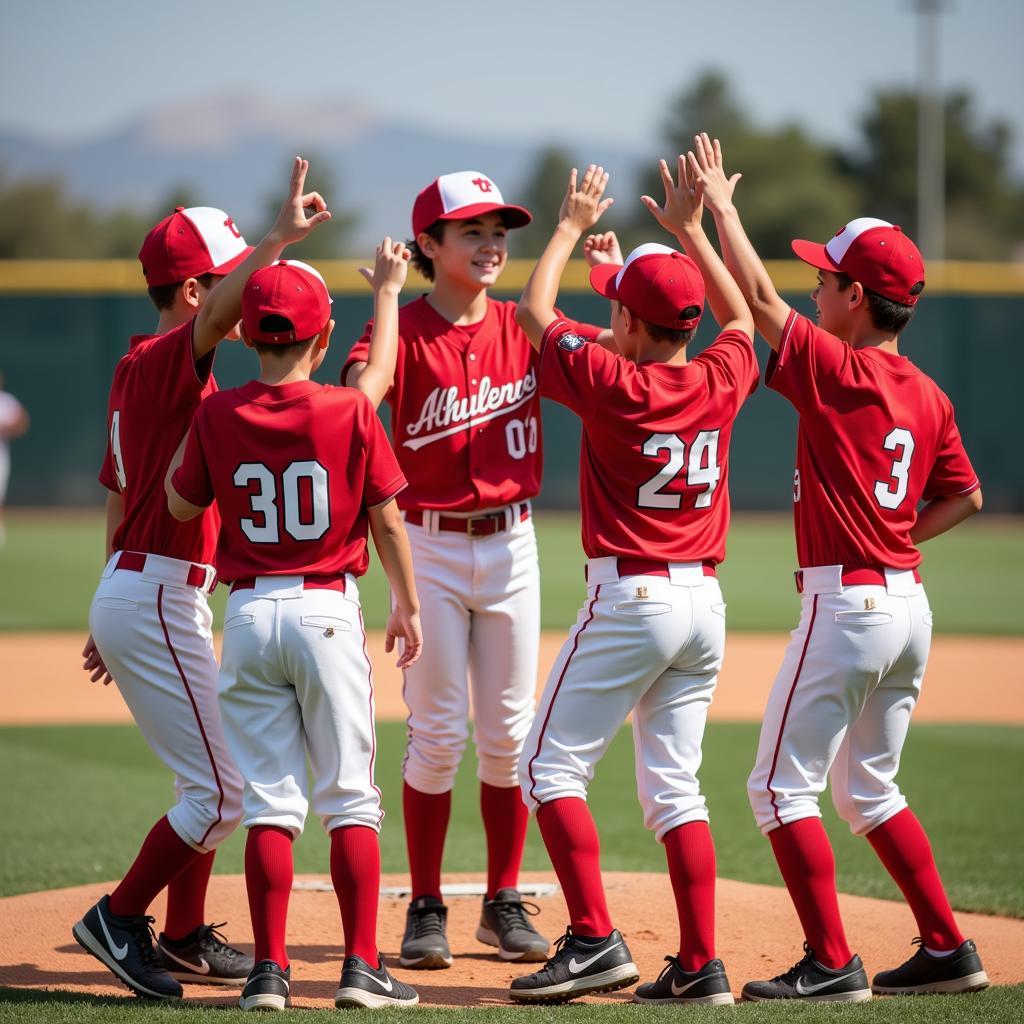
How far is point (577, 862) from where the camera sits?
3.25m

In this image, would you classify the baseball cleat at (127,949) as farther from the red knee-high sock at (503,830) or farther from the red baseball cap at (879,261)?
the red baseball cap at (879,261)

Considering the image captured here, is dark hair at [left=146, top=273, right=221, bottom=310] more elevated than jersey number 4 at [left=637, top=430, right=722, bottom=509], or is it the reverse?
dark hair at [left=146, top=273, right=221, bottom=310]

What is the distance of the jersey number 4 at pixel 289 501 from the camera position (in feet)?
10.2

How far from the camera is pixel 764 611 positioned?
454 inches

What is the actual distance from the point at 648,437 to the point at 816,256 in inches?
27.0

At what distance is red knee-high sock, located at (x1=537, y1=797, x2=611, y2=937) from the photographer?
3.24 metres

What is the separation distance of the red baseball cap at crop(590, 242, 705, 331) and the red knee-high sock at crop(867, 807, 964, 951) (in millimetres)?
1273

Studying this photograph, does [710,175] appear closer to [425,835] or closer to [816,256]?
[816,256]

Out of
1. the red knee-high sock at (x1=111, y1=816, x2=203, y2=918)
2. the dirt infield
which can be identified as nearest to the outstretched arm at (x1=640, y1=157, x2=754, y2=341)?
the red knee-high sock at (x1=111, y1=816, x2=203, y2=918)

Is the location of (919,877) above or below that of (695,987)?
above

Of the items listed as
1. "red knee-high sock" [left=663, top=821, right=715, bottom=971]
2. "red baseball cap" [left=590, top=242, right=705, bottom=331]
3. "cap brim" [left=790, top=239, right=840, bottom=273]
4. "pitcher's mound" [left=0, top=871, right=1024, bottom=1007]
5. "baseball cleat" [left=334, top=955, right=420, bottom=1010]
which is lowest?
"pitcher's mound" [left=0, top=871, right=1024, bottom=1007]

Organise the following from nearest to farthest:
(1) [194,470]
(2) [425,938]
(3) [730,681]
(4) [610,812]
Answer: (1) [194,470]
(2) [425,938]
(4) [610,812]
(3) [730,681]

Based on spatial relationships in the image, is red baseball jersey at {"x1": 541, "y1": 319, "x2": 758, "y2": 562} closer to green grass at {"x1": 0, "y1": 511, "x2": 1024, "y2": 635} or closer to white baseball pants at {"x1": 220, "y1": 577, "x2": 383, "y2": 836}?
white baseball pants at {"x1": 220, "y1": 577, "x2": 383, "y2": 836}

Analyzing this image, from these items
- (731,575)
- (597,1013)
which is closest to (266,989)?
(597,1013)
